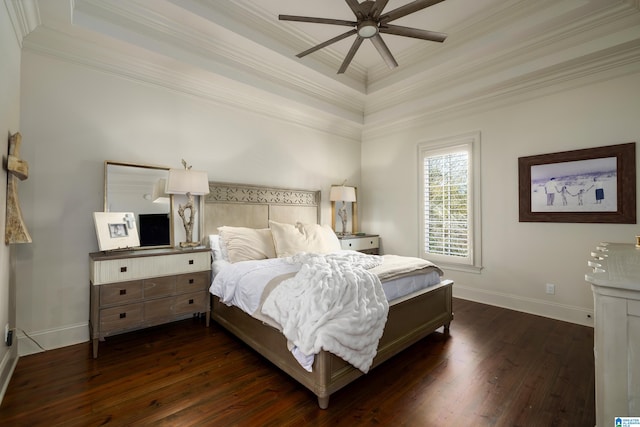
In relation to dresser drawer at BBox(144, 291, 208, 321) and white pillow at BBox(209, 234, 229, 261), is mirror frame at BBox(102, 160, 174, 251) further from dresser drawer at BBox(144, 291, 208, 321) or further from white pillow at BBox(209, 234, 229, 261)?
dresser drawer at BBox(144, 291, 208, 321)

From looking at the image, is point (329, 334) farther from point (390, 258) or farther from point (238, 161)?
point (238, 161)

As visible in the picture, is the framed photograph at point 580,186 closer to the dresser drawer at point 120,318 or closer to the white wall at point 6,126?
the dresser drawer at point 120,318

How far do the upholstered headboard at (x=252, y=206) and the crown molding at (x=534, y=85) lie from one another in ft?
6.72

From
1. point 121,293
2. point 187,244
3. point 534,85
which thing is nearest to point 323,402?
point 121,293

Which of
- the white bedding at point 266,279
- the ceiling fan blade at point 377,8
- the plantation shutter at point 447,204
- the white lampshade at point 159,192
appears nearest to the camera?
the ceiling fan blade at point 377,8

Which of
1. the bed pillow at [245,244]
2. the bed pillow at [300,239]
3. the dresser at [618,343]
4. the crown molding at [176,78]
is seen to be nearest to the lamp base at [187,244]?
the bed pillow at [245,244]

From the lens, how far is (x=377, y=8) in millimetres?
2158

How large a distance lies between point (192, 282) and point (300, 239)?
124 centimetres

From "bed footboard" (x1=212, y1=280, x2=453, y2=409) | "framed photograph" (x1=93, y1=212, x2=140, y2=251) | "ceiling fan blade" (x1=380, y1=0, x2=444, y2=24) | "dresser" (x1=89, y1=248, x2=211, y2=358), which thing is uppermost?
"ceiling fan blade" (x1=380, y1=0, x2=444, y2=24)

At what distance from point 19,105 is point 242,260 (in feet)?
7.50

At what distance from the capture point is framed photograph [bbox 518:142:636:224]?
2838 millimetres

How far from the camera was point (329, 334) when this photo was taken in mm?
1688

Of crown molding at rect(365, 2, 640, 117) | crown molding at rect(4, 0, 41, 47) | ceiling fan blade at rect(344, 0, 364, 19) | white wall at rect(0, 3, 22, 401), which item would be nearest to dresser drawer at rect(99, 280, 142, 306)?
white wall at rect(0, 3, 22, 401)

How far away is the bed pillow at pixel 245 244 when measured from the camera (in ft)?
9.91
